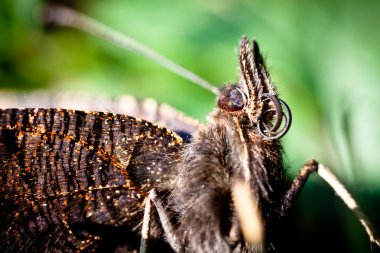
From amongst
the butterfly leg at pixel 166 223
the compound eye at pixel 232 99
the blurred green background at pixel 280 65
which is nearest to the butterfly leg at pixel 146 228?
the butterfly leg at pixel 166 223

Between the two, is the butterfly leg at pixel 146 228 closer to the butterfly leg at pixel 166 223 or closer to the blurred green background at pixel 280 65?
the butterfly leg at pixel 166 223

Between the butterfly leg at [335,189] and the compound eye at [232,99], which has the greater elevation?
the compound eye at [232,99]

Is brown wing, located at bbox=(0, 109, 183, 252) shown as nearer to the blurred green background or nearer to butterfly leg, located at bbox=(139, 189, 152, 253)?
butterfly leg, located at bbox=(139, 189, 152, 253)

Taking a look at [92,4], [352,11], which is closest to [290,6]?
[352,11]

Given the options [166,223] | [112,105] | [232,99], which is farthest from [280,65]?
[166,223]

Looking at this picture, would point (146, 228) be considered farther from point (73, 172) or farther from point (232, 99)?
point (232, 99)

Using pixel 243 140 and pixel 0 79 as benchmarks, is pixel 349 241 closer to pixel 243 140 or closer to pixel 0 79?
pixel 243 140
